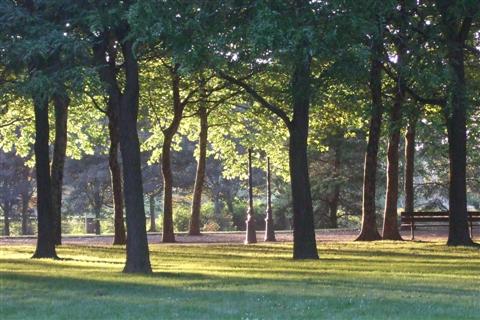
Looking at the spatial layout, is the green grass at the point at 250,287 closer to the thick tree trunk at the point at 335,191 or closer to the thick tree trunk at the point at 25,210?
the thick tree trunk at the point at 335,191

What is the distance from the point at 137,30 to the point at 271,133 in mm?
20565

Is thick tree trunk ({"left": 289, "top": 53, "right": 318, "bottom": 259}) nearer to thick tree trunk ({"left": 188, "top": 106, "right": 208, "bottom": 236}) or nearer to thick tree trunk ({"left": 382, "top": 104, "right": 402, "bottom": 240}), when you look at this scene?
thick tree trunk ({"left": 382, "top": 104, "right": 402, "bottom": 240})

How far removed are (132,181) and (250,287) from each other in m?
3.83

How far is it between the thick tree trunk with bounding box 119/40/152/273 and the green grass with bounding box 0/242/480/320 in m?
0.56

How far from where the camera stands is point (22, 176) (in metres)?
55.1

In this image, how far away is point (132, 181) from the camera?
15.1m

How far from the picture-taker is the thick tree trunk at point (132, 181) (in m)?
15.0

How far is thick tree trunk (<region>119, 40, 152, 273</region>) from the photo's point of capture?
15039mm

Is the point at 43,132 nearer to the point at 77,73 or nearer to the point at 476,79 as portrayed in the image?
the point at 77,73

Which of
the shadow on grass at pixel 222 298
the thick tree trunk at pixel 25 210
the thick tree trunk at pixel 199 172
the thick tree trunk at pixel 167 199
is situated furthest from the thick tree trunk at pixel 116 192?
the thick tree trunk at pixel 25 210

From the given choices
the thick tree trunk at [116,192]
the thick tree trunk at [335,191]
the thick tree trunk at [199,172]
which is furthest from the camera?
the thick tree trunk at [335,191]

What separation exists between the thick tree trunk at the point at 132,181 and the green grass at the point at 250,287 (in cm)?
56

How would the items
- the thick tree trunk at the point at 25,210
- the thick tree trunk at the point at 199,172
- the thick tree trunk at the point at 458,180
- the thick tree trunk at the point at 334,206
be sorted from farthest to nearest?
the thick tree trunk at the point at 25,210 < the thick tree trunk at the point at 334,206 < the thick tree trunk at the point at 199,172 < the thick tree trunk at the point at 458,180

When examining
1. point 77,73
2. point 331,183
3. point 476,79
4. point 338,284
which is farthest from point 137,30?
point 331,183
